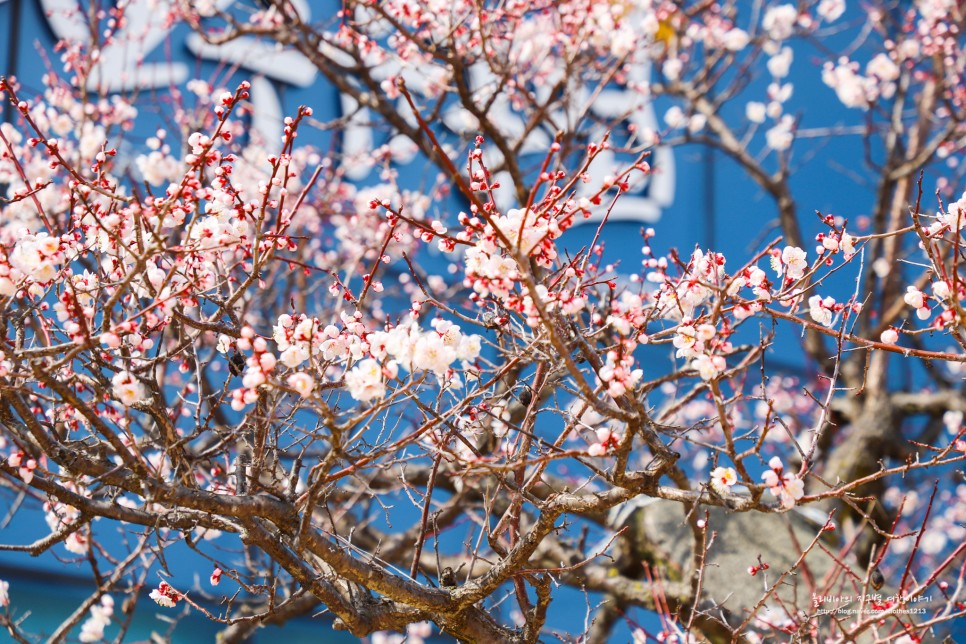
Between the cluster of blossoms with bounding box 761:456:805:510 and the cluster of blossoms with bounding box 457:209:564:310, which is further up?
the cluster of blossoms with bounding box 457:209:564:310

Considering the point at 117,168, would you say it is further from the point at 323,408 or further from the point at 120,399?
the point at 323,408

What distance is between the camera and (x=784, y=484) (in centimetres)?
217

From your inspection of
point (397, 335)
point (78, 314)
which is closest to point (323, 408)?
point (397, 335)

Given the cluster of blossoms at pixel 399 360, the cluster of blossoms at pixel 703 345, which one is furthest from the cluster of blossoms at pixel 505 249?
the cluster of blossoms at pixel 703 345

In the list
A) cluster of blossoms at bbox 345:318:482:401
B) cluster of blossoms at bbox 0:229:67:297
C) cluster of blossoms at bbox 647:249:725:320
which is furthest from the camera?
cluster of blossoms at bbox 647:249:725:320

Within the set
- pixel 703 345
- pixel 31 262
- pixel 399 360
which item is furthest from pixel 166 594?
pixel 703 345

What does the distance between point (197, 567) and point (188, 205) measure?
4522 millimetres

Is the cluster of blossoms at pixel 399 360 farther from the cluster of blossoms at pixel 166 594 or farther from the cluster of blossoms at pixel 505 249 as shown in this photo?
the cluster of blossoms at pixel 166 594

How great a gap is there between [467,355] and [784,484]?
2.95ft

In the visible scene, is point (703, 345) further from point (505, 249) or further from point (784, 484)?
point (505, 249)

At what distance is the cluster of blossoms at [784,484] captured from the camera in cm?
215

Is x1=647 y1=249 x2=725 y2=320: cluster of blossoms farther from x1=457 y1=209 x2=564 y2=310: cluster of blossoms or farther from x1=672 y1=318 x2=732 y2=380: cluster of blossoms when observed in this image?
x1=457 y1=209 x2=564 y2=310: cluster of blossoms

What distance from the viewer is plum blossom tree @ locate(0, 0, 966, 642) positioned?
2.23 metres

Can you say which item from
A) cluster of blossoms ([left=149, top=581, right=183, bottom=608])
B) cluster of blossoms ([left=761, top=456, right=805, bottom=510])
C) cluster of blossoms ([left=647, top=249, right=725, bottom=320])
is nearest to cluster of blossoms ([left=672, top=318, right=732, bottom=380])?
cluster of blossoms ([left=647, top=249, right=725, bottom=320])
